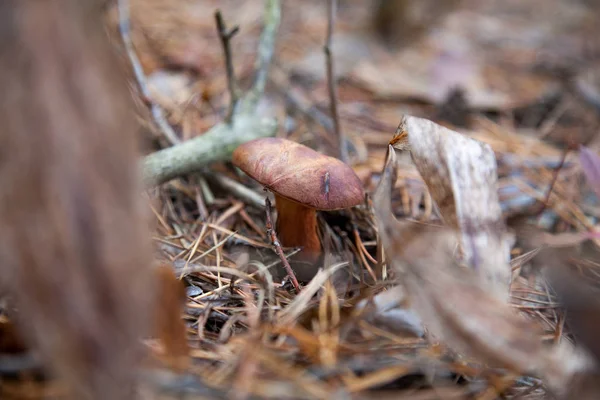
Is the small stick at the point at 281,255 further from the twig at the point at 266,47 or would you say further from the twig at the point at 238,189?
the twig at the point at 266,47

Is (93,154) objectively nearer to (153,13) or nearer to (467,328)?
(467,328)

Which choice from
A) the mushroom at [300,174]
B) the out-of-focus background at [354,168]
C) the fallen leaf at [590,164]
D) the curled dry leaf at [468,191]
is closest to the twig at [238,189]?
the out-of-focus background at [354,168]

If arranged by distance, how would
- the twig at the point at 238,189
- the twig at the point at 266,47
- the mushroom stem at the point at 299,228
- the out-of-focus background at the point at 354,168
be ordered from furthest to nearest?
1. the twig at the point at 266,47
2. the twig at the point at 238,189
3. the mushroom stem at the point at 299,228
4. the out-of-focus background at the point at 354,168

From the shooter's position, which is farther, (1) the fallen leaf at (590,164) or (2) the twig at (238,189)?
A: (2) the twig at (238,189)

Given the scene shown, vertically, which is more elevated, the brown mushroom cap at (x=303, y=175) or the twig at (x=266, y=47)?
the twig at (x=266, y=47)

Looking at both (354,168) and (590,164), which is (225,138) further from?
(590,164)

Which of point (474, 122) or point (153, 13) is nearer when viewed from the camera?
point (474, 122)

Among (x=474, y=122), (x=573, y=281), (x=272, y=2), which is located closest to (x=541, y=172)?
(x=474, y=122)
